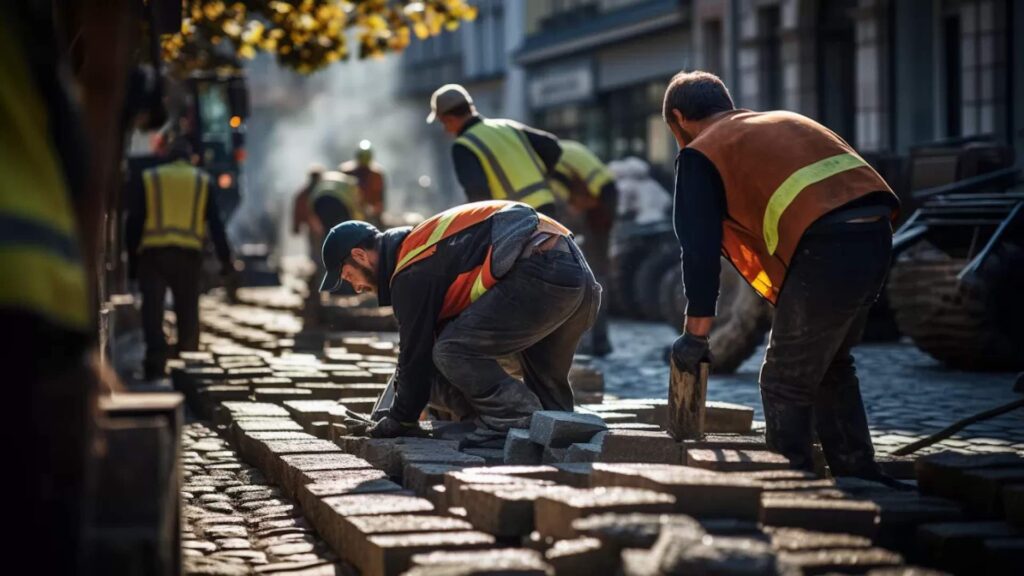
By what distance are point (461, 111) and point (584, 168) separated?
12.4 feet

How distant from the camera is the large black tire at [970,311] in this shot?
1270 cm

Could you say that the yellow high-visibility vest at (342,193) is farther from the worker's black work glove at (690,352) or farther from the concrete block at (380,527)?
the concrete block at (380,527)

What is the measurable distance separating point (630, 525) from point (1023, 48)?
A: 55.7ft

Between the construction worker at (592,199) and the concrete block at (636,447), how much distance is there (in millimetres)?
7709

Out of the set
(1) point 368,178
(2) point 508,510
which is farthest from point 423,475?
(1) point 368,178

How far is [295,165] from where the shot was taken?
6850cm

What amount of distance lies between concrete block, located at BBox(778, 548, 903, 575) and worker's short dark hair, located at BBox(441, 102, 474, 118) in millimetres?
6943

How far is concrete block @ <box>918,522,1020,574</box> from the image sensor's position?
17.4 ft

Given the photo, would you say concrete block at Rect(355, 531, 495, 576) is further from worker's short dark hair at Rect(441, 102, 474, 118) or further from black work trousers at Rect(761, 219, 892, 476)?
worker's short dark hair at Rect(441, 102, 474, 118)

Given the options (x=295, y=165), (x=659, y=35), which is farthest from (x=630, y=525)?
(x=295, y=165)

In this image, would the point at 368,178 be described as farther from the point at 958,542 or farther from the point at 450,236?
the point at 958,542

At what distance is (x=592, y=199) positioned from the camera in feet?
49.3

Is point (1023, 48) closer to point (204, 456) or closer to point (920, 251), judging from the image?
point (920, 251)

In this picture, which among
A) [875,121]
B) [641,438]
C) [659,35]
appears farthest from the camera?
[659,35]
